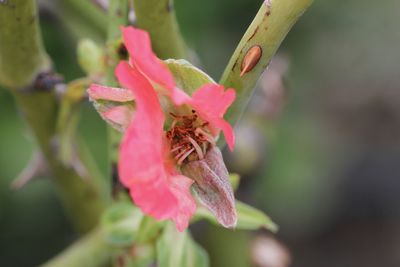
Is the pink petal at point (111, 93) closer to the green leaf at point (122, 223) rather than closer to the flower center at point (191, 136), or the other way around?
the flower center at point (191, 136)

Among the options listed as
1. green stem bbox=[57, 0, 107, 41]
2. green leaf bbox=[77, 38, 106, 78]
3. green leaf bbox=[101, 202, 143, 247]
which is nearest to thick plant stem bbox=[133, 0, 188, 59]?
green leaf bbox=[77, 38, 106, 78]

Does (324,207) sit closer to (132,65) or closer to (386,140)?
(386,140)

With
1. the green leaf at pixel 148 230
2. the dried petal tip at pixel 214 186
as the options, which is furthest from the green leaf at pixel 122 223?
the dried petal tip at pixel 214 186

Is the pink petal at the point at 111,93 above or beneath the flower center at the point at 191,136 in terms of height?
above

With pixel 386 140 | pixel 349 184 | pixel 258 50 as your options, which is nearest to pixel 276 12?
pixel 258 50

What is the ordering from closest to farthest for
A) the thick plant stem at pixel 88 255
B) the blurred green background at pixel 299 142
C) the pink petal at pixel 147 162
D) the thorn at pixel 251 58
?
the pink petal at pixel 147 162 → the thorn at pixel 251 58 → the thick plant stem at pixel 88 255 → the blurred green background at pixel 299 142

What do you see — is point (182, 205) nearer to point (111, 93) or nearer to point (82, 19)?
point (111, 93)

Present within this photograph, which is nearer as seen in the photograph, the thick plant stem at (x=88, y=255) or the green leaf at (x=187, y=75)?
the green leaf at (x=187, y=75)
